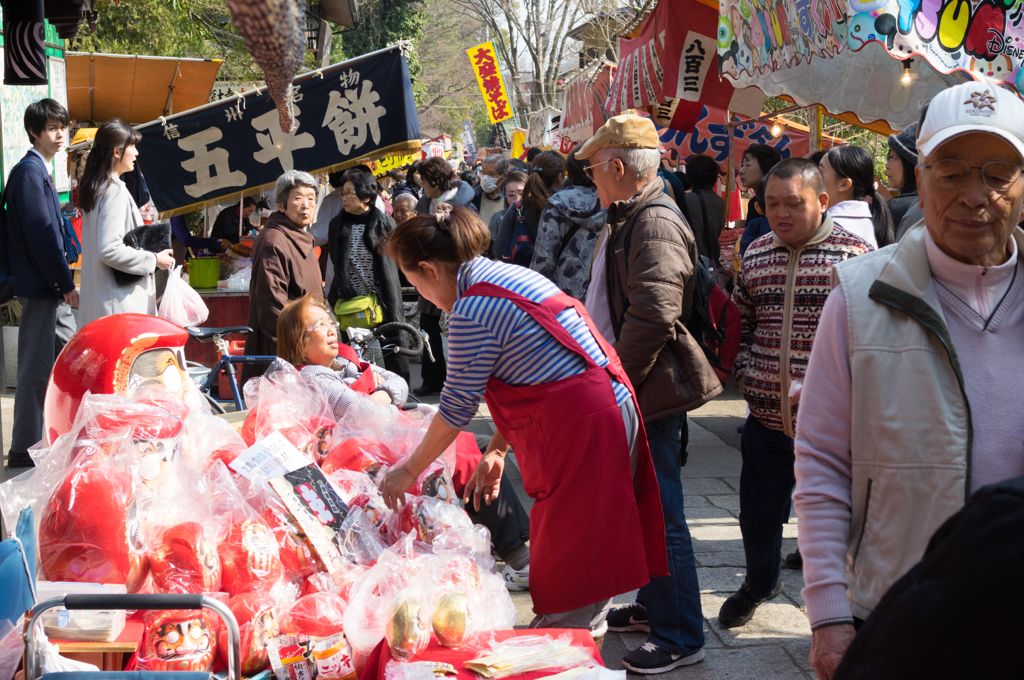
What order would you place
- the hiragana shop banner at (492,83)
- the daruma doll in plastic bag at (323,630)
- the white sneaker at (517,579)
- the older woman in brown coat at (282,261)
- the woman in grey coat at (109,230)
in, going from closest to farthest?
1. the daruma doll in plastic bag at (323,630)
2. the white sneaker at (517,579)
3. the woman in grey coat at (109,230)
4. the older woman in brown coat at (282,261)
5. the hiragana shop banner at (492,83)

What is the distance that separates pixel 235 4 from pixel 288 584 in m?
2.31

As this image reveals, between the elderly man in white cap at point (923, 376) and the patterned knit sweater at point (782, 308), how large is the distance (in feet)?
4.77

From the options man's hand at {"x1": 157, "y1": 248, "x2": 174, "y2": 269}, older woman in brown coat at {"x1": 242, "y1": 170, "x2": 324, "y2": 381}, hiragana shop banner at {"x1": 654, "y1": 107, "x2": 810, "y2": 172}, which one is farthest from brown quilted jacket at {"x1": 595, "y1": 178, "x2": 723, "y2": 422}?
hiragana shop banner at {"x1": 654, "y1": 107, "x2": 810, "y2": 172}

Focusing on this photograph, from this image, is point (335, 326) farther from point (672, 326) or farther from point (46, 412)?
point (672, 326)

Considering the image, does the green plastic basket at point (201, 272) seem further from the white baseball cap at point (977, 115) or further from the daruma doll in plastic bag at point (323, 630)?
the white baseball cap at point (977, 115)

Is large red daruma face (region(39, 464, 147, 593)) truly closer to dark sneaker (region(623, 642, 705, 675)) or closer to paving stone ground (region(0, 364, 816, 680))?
paving stone ground (region(0, 364, 816, 680))

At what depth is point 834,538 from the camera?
1.64 meters

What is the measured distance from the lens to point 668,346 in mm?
3057

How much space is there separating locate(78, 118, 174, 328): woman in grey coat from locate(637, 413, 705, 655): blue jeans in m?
3.38

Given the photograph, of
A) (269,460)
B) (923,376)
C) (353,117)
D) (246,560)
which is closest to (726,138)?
(353,117)

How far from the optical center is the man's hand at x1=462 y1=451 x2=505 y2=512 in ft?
9.87

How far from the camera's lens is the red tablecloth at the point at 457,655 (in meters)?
2.14

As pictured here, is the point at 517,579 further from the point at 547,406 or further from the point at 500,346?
the point at 500,346

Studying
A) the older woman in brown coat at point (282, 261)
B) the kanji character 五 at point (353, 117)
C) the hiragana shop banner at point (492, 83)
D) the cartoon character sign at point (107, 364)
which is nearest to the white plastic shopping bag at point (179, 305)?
the older woman in brown coat at point (282, 261)
